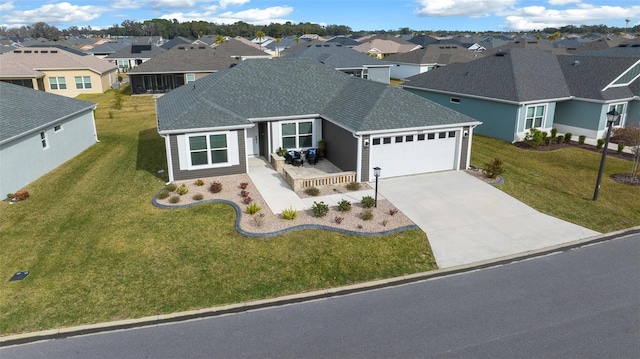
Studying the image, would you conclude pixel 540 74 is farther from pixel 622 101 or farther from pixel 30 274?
pixel 30 274

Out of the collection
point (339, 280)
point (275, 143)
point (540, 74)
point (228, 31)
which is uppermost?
point (228, 31)

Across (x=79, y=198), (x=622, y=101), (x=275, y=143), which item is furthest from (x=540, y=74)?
(x=79, y=198)

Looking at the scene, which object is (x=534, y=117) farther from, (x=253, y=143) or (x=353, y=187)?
(x=253, y=143)

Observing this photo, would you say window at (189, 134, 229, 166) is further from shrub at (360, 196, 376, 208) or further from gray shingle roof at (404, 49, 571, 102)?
gray shingle roof at (404, 49, 571, 102)

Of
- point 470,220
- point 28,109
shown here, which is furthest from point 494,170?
point 28,109

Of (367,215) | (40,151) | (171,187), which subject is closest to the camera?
(367,215)

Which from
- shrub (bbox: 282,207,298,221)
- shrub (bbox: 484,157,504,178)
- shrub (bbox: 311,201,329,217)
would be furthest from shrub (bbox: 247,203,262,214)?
shrub (bbox: 484,157,504,178)
